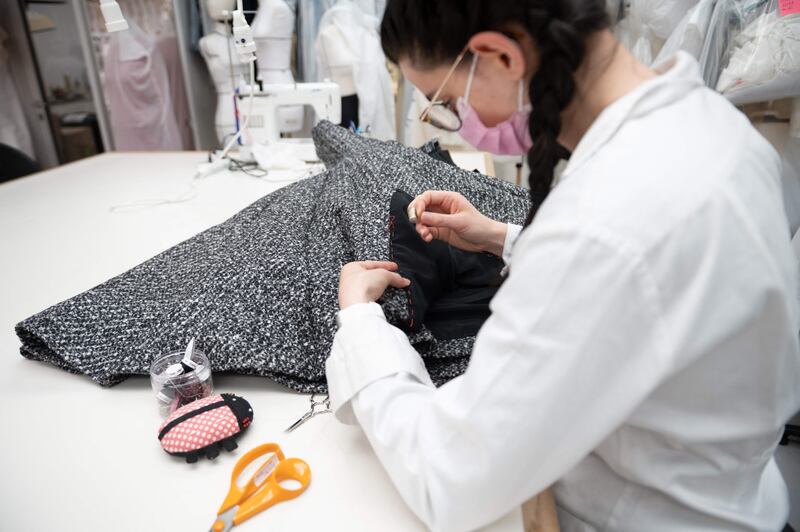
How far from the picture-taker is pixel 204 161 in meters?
2.08

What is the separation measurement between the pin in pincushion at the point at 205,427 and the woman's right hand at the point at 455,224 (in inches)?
16.3

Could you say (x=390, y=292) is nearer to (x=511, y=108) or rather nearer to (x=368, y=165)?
(x=511, y=108)

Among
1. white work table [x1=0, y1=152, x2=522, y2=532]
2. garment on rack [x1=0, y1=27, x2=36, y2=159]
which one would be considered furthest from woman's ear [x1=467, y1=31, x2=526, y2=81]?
garment on rack [x1=0, y1=27, x2=36, y2=159]

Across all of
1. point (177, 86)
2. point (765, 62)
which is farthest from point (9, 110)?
point (765, 62)

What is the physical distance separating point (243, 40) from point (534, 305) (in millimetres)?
1303

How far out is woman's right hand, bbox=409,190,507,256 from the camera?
899 mm

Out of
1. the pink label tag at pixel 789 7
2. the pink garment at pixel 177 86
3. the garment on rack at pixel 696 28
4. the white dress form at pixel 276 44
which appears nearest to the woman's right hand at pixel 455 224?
the pink label tag at pixel 789 7

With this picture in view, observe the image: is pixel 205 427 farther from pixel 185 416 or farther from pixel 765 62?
pixel 765 62

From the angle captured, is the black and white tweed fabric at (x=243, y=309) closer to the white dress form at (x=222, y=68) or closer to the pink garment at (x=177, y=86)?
the white dress form at (x=222, y=68)

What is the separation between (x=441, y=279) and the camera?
894 mm

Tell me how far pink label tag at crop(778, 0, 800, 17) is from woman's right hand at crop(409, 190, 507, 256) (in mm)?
1161

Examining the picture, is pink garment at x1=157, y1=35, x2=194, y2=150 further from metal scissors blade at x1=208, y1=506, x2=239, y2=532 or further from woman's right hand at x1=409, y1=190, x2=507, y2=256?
metal scissors blade at x1=208, y1=506, x2=239, y2=532

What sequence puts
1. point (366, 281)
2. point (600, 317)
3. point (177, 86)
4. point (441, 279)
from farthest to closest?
point (177, 86) → point (441, 279) → point (366, 281) → point (600, 317)

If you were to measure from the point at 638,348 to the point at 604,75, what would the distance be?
0.27 metres
